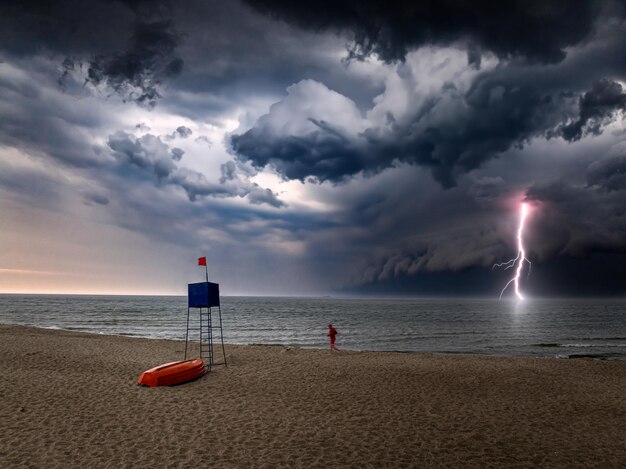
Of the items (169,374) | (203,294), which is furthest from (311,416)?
(203,294)

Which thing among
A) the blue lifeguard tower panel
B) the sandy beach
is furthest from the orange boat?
the blue lifeguard tower panel

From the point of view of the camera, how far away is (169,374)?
16031 mm

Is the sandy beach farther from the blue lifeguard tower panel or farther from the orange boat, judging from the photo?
the blue lifeguard tower panel

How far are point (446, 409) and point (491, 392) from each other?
4.00 metres

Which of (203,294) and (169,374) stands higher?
(203,294)

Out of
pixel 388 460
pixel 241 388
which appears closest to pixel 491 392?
pixel 388 460

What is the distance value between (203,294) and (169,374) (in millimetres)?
4028

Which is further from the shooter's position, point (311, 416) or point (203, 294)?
point (203, 294)

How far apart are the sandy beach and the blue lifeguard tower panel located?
346cm

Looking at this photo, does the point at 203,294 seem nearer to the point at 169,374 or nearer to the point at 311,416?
the point at 169,374

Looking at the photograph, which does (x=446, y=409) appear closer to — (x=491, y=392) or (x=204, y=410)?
(x=491, y=392)

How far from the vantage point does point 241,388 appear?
1603cm

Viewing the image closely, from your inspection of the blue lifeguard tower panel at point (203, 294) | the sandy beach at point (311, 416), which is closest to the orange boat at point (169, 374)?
the sandy beach at point (311, 416)

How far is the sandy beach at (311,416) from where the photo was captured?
9320 millimetres
